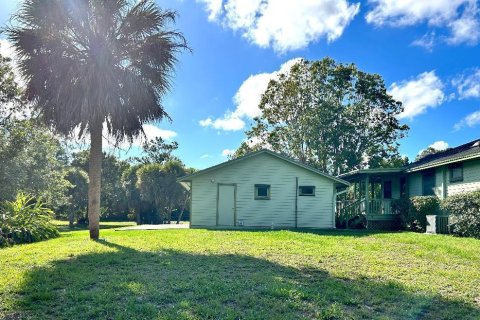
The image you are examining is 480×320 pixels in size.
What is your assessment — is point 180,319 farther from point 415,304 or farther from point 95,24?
point 95,24

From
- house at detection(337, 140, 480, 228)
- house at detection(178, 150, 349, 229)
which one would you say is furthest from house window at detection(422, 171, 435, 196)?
house at detection(178, 150, 349, 229)

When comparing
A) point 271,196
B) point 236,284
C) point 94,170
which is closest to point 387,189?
point 271,196

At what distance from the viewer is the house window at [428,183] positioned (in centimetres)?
1788

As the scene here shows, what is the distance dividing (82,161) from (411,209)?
36.0m

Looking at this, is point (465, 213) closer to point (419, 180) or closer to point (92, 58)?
point (419, 180)

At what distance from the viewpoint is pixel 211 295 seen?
5.00m

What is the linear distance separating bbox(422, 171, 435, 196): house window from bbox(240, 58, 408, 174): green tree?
1362 centimetres

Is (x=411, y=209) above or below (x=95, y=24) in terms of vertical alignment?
below

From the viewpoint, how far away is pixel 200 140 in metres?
40.4

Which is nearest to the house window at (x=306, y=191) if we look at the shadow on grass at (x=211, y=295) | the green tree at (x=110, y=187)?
the shadow on grass at (x=211, y=295)

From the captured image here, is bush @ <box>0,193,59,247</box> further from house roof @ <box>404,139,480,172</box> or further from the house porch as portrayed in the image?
house roof @ <box>404,139,480,172</box>

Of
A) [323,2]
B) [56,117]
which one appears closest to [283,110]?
[323,2]

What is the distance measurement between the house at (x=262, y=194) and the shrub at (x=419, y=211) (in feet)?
11.7

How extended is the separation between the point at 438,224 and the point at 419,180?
4.47 metres
